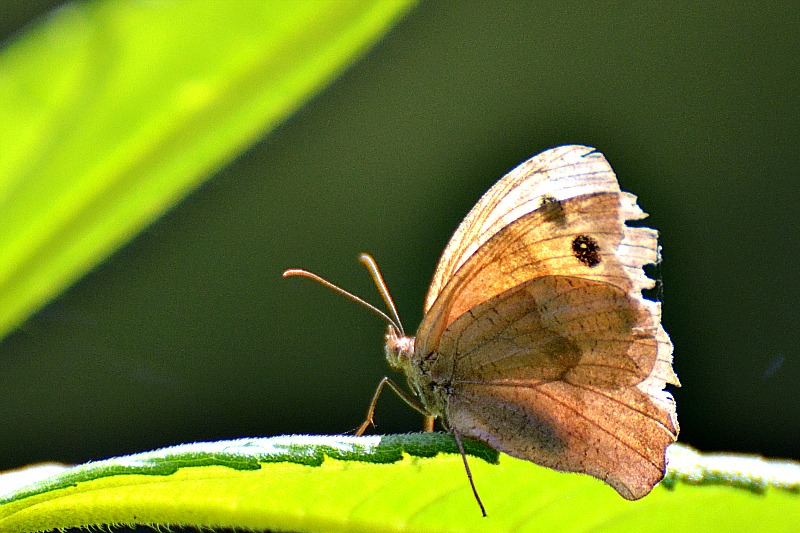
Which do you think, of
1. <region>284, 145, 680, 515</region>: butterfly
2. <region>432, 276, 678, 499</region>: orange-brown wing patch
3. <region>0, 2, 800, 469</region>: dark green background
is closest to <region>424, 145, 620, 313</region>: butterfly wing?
<region>284, 145, 680, 515</region>: butterfly

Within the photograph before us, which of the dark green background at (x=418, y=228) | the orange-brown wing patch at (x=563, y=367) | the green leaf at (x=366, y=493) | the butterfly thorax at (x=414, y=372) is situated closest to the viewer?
the green leaf at (x=366, y=493)

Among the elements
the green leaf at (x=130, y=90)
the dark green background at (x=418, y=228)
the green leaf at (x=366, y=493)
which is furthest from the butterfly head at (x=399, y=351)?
the dark green background at (x=418, y=228)

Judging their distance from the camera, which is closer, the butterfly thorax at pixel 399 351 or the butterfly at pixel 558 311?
the butterfly at pixel 558 311

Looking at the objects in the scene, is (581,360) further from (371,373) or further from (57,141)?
(371,373)

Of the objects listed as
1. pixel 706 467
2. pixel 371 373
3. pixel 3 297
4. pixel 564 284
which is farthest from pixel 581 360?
pixel 371 373

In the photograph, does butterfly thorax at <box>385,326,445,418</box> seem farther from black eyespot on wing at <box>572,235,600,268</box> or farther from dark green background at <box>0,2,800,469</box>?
dark green background at <box>0,2,800,469</box>

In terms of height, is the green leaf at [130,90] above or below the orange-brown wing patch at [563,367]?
above

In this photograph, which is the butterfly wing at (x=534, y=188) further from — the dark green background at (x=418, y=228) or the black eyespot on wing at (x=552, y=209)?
the dark green background at (x=418, y=228)
